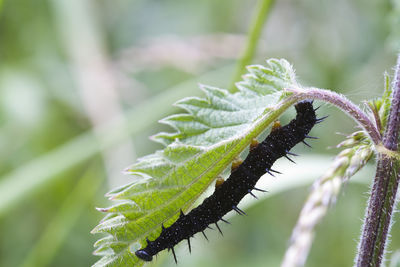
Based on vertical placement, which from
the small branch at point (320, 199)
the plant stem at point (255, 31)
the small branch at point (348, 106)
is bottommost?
the small branch at point (320, 199)

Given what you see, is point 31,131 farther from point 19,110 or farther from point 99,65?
point 99,65

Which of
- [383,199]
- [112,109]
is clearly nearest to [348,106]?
[383,199]

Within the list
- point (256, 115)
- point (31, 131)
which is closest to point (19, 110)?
point (31, 131)

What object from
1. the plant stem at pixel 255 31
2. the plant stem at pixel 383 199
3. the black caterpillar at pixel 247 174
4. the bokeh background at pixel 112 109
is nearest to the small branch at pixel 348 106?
the plant stem at pixel 383 199

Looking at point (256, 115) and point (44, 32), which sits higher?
point (44, 32)

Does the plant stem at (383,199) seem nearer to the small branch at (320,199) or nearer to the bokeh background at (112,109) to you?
the small branch at (320,199)

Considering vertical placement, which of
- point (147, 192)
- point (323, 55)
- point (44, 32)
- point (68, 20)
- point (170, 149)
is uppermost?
point (44, 32)
